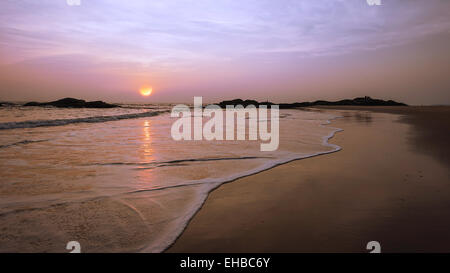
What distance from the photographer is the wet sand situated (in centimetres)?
263

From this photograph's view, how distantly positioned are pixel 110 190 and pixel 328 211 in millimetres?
3337

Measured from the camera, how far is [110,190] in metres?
4.22

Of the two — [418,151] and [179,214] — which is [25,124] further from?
[418,151]

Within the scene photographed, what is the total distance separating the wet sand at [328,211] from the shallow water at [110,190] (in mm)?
403

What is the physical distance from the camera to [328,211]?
11.0 ft

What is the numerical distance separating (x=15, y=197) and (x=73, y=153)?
11.7 feet

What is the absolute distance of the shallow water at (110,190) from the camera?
9.21ft

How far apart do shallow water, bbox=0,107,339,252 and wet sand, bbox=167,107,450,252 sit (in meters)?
0.40

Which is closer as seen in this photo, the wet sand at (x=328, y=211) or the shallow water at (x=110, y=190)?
the wet sand at (x=328, y=211)

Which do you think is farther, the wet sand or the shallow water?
the shallow water

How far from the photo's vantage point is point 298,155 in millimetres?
6949

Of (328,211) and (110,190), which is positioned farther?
(110,190)

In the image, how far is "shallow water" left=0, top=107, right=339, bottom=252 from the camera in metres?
2.81
